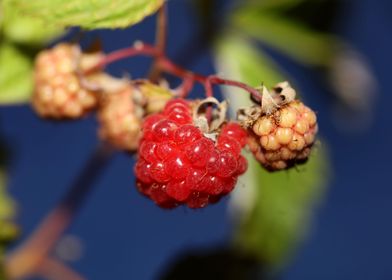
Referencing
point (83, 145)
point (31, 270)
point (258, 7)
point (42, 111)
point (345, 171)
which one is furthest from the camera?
point (345, 171)

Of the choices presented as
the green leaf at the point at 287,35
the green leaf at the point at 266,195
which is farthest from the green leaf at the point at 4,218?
the green leaf at the point at 287,35

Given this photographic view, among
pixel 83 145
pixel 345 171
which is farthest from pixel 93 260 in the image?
pixel 345 171

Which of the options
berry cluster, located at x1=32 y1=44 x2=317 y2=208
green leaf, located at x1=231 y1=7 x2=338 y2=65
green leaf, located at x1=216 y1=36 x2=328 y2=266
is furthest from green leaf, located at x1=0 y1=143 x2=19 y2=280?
green leaf, located at x1=231 y1=7 x2=338 y2=65

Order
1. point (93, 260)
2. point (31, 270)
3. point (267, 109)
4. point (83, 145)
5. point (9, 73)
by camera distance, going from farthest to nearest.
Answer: point (83, 145), point (93, 260), point (31, 270), point (9, 73), point (267, 109)

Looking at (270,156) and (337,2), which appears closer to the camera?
(270,156)

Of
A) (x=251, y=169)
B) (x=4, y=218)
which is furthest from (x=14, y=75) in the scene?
(x=251, y=169)

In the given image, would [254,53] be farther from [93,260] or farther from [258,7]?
[93,260]

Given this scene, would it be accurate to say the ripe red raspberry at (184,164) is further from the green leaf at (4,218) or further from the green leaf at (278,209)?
the green leaf at (278,209)

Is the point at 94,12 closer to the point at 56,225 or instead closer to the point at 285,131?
the point at 285,131
